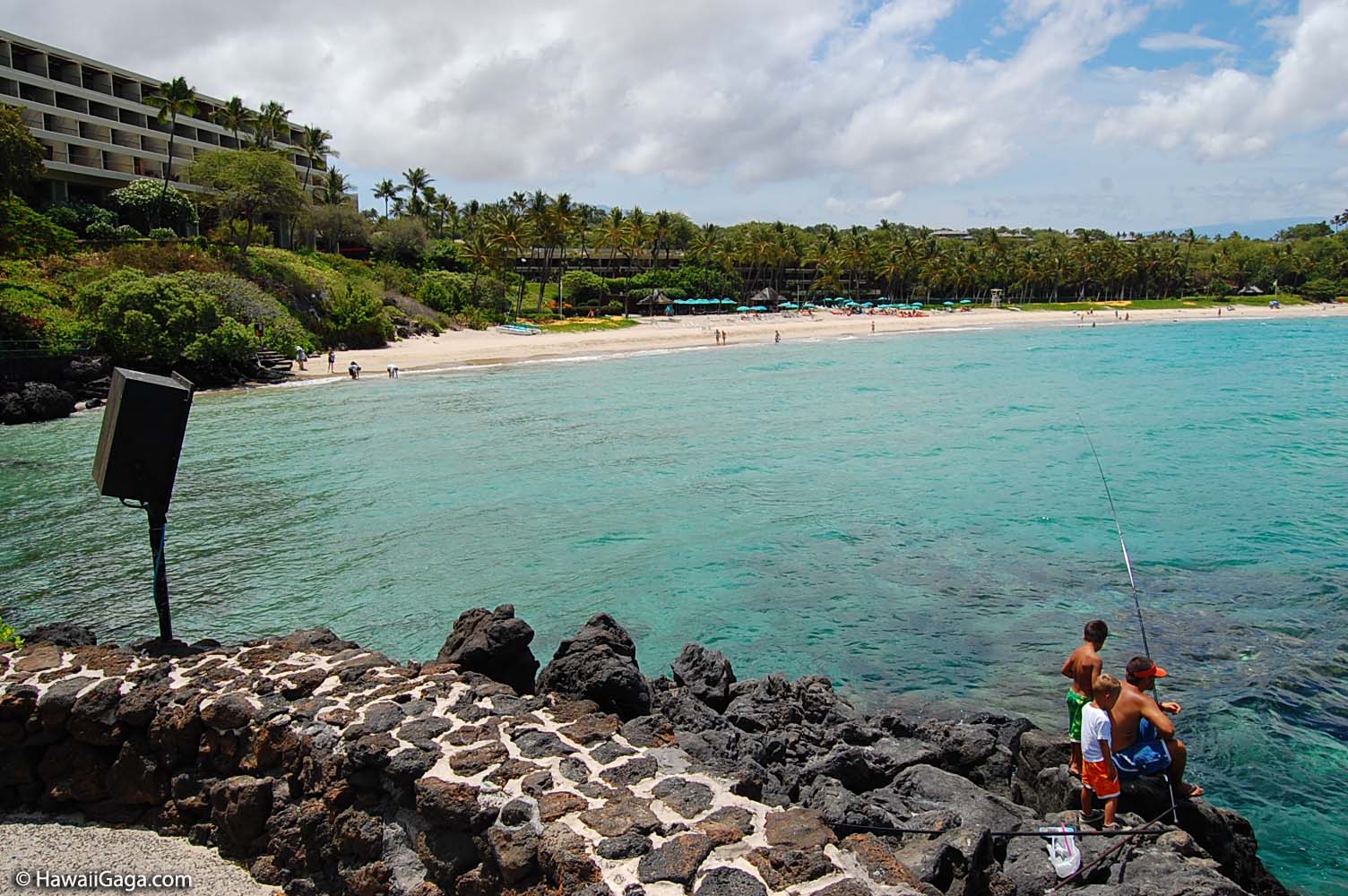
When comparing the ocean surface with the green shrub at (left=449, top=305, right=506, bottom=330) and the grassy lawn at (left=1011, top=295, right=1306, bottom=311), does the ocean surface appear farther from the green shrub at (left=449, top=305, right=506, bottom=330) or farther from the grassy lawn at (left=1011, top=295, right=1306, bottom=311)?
the grassy lawn at (left=1011, top=295, right=1306, bottom=311)

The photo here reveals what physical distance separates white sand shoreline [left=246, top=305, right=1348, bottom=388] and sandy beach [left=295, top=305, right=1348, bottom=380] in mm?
63

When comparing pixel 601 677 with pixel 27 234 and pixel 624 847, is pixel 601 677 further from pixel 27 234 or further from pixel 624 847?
pixel 27 234

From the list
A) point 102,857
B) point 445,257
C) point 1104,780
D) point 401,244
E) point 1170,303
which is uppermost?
point 1170,303

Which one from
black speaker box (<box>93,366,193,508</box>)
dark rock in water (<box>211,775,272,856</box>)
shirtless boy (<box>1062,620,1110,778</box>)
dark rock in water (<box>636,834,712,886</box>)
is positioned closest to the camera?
dark rock in water (<box>636,834,712,886</box>)

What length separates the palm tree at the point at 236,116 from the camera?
2852 inches

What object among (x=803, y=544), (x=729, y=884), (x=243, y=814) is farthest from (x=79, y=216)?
(x=729, y=884)

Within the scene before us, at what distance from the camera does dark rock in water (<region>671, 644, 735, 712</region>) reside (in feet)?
35.0

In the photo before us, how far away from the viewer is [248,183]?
188 feet

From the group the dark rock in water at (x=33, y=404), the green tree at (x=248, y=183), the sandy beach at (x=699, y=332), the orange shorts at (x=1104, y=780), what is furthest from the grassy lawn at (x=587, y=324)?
the orange shorts at (x=1104, y=780)

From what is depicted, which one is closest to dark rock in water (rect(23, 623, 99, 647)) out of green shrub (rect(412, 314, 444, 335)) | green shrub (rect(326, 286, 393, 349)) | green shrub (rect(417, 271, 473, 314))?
green shrub (rect(326, 286, 393, 349))

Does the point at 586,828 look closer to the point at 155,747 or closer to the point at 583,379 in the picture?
the point at 155,747

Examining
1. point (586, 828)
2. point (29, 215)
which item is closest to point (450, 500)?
point (586, 828)

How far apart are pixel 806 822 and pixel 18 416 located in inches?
1434

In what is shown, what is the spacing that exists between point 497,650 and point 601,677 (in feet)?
3.54
